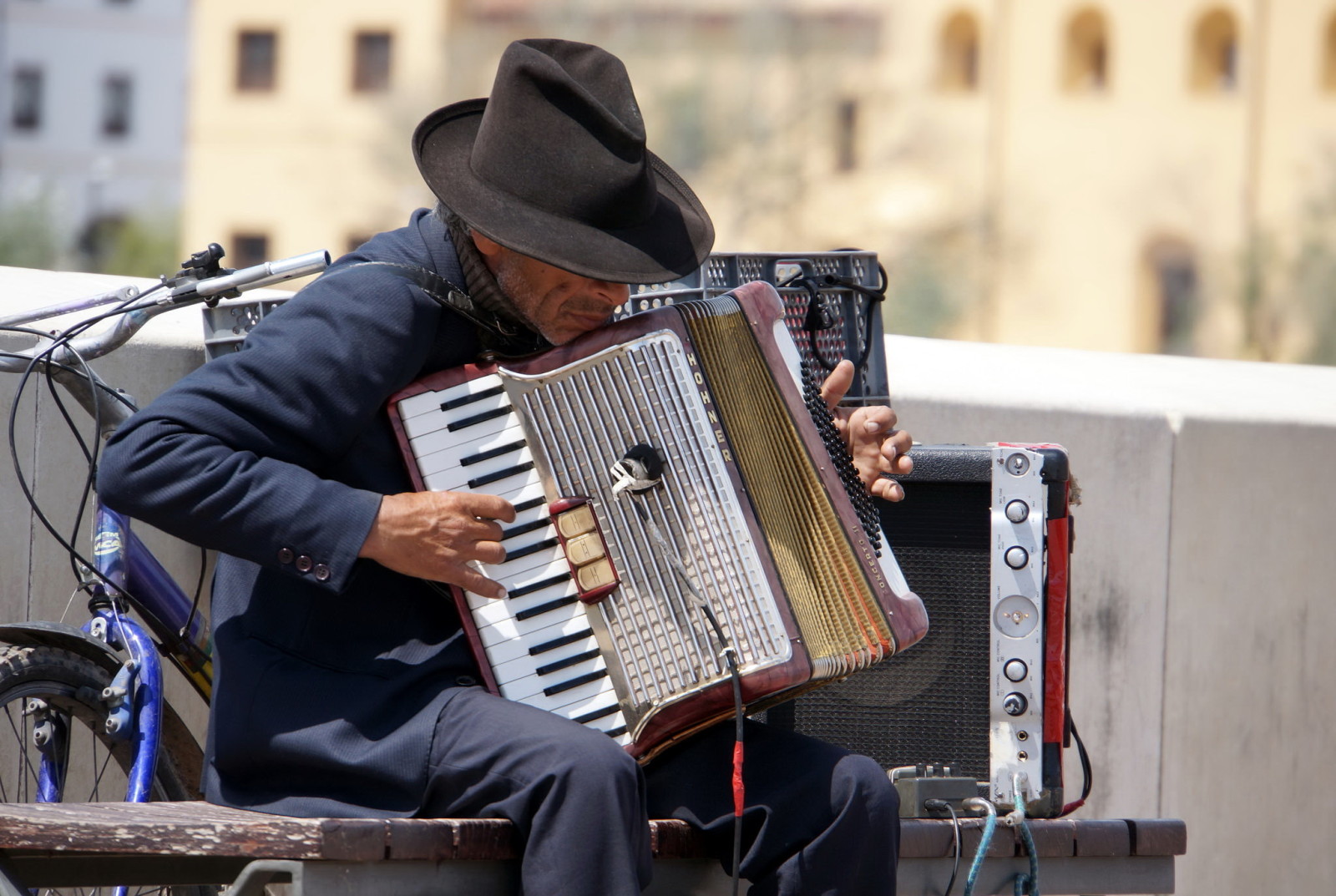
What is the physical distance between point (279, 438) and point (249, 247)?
1626 inches

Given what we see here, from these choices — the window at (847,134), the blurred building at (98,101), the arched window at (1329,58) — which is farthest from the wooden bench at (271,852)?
the blurred building at (98,101)

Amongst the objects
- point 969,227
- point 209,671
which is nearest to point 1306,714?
point 209,671

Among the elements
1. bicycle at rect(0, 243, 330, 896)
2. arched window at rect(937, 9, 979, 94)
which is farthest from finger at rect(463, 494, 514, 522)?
arched window at rect(937, 9, 979, 94)

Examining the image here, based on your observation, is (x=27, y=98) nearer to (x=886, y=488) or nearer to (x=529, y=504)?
(x=886, y=488)

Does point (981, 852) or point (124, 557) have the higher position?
point (124, 557)

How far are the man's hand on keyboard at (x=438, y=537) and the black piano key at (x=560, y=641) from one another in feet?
0.43

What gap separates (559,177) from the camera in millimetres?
2885

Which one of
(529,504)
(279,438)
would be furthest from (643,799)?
(279,438)

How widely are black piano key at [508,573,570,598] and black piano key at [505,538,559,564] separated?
5cm

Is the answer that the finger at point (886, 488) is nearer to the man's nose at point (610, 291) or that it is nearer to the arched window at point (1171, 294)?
the man's nose at point (610, 291)

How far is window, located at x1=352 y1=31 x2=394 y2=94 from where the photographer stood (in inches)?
1628

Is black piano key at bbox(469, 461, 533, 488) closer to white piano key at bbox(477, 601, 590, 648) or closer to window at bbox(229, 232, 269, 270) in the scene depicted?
white piano key at bbox(477, 601, 590, 648)

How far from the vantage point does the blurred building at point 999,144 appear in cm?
3500

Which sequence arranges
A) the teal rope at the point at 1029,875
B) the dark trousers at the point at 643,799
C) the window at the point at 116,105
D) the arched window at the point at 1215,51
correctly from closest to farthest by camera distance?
the dark trousers at the point at 643,799
the teal rope at the point at 1029,875
the arched window at the point at 1215,51
the window at the point at 116,105
